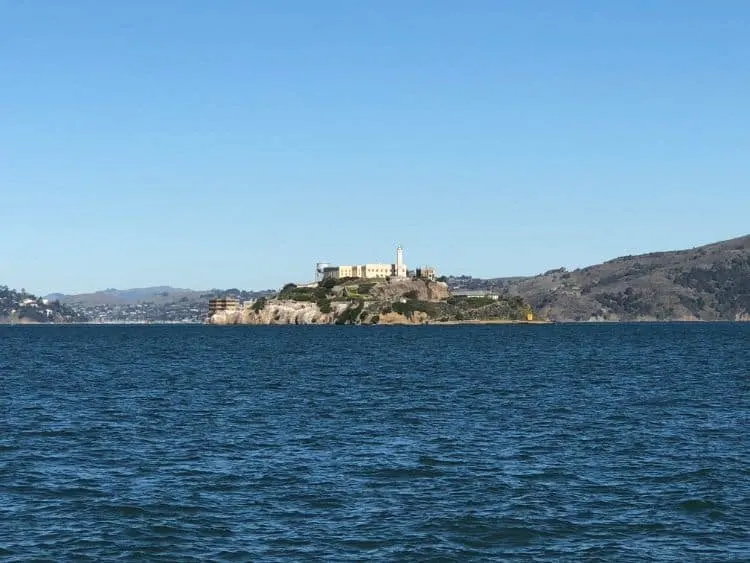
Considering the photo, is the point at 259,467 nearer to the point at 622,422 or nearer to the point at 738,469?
the point at 738,469

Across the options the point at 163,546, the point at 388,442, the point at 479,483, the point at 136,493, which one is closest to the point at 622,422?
the point at 388,442

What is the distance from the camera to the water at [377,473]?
Result: 35.2 meters

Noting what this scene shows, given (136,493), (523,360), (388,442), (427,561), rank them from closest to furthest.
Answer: (427,561), (136,493), (388,442), (523,360)

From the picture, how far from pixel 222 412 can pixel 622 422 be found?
96.5 ft

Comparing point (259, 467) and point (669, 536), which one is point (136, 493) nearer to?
point (259, 467)

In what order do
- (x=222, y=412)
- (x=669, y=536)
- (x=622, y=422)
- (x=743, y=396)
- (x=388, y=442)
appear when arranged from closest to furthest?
(x=669, y=536), (x=388, y=442), (x=622, y=422), (x=222, y=412), (x=743, y=396)

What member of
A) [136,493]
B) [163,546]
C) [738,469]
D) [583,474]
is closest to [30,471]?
[136,493]

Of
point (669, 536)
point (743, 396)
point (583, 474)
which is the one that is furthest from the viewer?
point (743, 396)

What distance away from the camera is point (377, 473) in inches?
1876

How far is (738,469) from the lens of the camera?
Result: 4803 centimetres

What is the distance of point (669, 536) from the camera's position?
3584 centimetres

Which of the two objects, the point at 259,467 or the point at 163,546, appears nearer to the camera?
the point at 163,546

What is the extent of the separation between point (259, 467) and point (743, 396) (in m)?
51.8

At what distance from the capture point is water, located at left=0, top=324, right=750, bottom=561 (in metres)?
35.2
